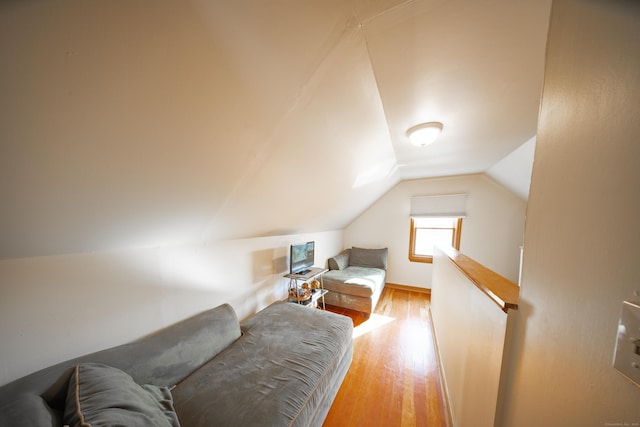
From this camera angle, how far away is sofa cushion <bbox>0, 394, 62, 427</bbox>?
0.60 m

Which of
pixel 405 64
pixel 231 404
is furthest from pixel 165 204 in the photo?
pixel 405 64

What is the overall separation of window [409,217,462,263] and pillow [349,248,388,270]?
57cm

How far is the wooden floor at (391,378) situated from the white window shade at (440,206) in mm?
1779

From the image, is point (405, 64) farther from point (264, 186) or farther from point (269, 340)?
point (269, 340)

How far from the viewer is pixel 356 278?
111 inches

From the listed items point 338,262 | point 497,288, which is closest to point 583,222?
point 497,288

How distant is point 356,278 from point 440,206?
209cm

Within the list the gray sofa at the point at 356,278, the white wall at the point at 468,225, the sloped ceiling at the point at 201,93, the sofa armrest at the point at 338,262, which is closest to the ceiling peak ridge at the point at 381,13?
the sloped ceiling at the point at 201,93

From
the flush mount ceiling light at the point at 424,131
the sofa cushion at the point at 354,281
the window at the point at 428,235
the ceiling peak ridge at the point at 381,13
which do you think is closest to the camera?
the ceiling peak ridge at the point at 381,13

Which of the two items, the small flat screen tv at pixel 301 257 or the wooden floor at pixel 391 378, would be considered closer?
the wooden floor at pixel 391 378

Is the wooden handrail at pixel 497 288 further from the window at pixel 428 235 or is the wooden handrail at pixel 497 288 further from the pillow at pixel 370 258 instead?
the window at pixel 428 235

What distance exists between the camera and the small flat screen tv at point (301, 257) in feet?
7.79

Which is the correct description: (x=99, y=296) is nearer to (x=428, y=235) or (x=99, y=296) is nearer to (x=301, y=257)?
(x=301, y=257)

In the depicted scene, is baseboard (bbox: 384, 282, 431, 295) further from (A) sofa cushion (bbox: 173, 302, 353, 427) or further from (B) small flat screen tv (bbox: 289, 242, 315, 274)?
(A) sofa cushion (bbox: 173, 302, 353, 427)
